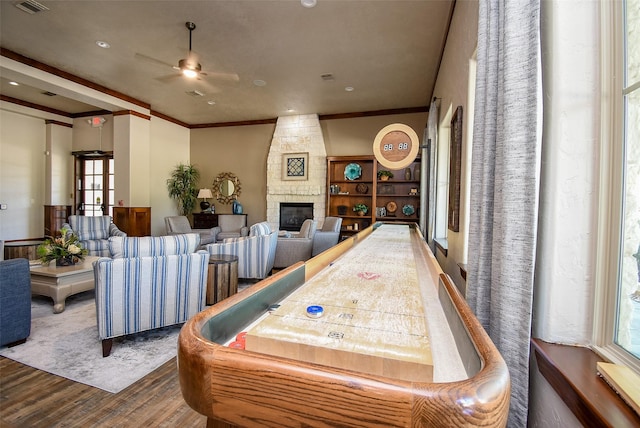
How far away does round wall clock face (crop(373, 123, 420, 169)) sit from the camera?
6.41 ft

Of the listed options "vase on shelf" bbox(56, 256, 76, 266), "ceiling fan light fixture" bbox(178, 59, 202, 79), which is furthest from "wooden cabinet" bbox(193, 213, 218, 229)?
"ceiling fan light fixture" bbox(178, 59, 202, 79)

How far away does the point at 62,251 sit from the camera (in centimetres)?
327

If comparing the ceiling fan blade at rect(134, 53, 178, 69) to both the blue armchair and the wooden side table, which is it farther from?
the blue armchair

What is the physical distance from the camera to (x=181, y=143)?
7.90m

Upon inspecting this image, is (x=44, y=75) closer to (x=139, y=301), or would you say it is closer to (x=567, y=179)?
(x=139, y=301)

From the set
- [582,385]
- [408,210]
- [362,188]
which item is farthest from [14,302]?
[408,210]

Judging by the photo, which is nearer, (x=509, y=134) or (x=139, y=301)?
(x=509, y=134)

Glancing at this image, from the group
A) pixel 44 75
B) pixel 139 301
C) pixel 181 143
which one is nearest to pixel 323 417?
pixel 139 301

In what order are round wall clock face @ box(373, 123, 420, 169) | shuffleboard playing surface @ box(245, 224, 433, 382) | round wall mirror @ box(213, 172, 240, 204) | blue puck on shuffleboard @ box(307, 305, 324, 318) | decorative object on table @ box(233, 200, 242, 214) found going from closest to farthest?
shuffleboard playing surface @ box(245, 224, 433, 382) < blue puck on shuffleboard @ box(307, 305, 324, 318) < round wall clock face @ box(373, 123, 420, 169) < decorative object on table @ box(233, 200, 242, 214) < round wall mirror @ box(213, 172, 240, 204)

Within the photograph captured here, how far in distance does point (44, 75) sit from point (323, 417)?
6771mm

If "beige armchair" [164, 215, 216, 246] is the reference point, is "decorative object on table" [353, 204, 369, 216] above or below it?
above

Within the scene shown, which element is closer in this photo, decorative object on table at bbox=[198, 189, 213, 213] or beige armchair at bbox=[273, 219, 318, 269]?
beige armchair at bbox=[273, 219, 318, 269]

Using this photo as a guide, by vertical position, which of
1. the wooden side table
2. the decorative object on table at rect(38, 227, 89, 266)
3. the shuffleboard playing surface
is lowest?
the wooden side table

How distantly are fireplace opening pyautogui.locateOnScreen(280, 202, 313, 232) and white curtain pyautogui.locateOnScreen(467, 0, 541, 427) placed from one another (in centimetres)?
605
